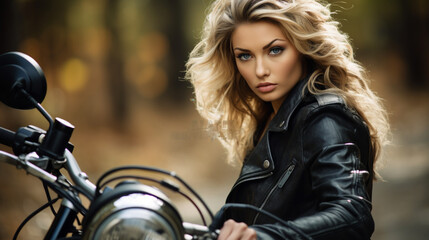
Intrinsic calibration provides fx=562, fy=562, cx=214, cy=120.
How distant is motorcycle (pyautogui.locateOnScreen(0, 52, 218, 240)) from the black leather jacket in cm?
30

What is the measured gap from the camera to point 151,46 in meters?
13.2

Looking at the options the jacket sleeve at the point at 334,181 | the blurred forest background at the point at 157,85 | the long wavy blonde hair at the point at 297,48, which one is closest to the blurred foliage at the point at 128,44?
the blurred forest background at the point at 157,85

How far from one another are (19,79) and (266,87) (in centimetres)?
92

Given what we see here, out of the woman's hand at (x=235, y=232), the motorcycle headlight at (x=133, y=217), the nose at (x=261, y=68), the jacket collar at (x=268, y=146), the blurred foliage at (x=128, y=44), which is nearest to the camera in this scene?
the motorcycle headlight at (x=133, y=217)

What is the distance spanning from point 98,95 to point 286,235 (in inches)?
425

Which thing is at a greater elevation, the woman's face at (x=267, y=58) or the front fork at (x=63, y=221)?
the woman's face at (x=267, y=58)

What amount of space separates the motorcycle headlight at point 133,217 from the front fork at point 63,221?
33 centimetres

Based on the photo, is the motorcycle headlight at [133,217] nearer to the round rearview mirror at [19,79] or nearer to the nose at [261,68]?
the round rearview mirror at [19,79]

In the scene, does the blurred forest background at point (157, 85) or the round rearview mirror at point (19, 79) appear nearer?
the round rearview mirror at point (19, 79)

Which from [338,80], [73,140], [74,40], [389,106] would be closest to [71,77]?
[74,40]

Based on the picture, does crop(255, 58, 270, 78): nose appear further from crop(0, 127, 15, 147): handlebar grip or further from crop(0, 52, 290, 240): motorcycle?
crop(0, 127, 15, 147): handlebar grip

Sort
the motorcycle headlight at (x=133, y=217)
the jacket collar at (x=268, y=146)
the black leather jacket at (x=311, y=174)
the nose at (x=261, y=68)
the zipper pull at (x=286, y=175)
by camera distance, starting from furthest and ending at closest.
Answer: the nose at (x=261, y=68), the jacket collar at (x=268, y=146), the zipper pull at (x=286, y=175), the black leather jacket at (x=311, y=174), the motorcycle headlight at (x=133, y=217)

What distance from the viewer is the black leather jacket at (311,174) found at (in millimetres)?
1551

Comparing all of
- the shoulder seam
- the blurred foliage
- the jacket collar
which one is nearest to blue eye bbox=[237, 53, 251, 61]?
the jacket collar
